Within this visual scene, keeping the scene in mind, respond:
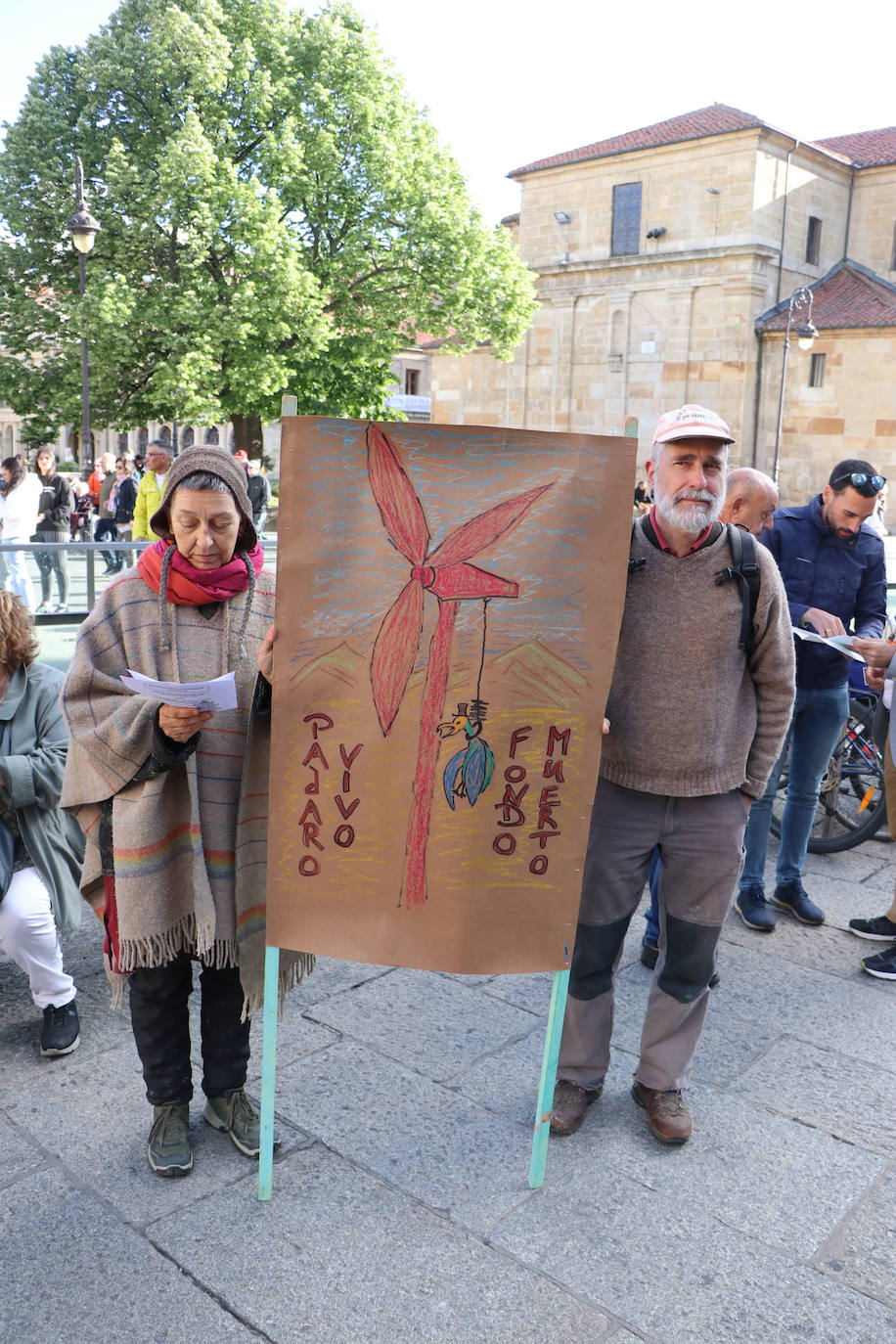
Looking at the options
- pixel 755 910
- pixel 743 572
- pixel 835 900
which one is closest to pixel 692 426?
pixel 743 572

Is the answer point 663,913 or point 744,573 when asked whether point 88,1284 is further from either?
point 744,573

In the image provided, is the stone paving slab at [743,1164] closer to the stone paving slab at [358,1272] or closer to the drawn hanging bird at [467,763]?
the stone paving slab at [358,1272]

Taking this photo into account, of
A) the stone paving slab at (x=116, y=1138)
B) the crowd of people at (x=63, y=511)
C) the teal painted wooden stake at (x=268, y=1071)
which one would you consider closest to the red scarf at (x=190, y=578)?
the crowd of people at (x=63, y=511)

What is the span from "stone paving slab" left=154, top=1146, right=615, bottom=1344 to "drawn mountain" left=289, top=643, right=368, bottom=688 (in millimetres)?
1353

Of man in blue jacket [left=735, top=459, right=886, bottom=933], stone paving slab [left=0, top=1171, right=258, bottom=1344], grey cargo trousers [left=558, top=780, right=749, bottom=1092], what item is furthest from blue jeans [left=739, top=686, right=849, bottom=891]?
stone paving slab [left=0, top=1171, right=258, bottom=1344]

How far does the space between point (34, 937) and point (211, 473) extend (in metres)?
1.69

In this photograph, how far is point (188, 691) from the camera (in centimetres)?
232

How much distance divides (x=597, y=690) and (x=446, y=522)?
1.81 feet

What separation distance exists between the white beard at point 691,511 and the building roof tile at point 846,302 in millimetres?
32589

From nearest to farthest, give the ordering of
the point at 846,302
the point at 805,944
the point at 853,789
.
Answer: the point at 805,944 < the point at 853,789 < the point at 846,302

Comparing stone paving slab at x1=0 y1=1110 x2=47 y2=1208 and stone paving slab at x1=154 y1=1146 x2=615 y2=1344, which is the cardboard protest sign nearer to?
stone paving slab at x1=154 y1=1146 x2=615 y2=1344

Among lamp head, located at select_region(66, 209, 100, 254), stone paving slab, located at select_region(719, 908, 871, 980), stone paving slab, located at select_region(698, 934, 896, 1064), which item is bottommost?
stone paving slab, located at select_region(719, 908, 871, 980)

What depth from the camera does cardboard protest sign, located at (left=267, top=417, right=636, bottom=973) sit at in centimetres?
245

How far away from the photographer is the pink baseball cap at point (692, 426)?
2.74 metres
